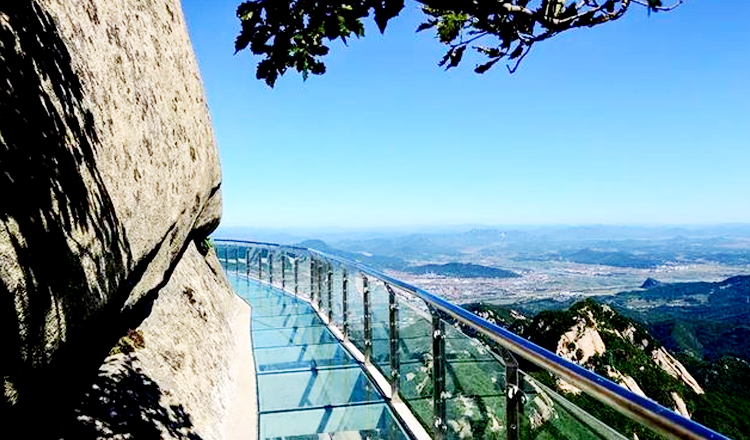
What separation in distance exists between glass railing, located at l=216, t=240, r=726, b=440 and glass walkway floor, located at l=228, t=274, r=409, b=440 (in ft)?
0.55

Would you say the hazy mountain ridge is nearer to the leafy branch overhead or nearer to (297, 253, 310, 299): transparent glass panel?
(297, 253, 310, 299): transparent glass panel

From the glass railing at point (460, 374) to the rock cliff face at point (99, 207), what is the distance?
1.57m

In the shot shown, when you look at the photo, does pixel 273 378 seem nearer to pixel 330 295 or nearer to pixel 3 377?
pixel 330 295

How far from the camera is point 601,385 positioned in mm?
1934

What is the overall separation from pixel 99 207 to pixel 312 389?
3.50 meters

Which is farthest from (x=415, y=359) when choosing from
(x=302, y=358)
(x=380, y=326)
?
(x=302, y=358)

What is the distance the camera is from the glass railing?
1.94 metres

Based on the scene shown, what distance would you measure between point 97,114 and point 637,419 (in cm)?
303

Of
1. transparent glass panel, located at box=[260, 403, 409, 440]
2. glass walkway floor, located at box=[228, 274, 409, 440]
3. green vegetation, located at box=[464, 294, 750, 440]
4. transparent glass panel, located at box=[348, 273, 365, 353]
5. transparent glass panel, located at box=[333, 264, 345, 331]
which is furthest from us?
green vegetation, located at box=[464, 294, 750, 440]

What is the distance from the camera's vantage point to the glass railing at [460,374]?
1.94m

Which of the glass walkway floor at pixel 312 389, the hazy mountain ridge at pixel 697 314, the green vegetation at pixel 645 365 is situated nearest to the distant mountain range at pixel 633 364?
the green vegetation at pixel 645 365

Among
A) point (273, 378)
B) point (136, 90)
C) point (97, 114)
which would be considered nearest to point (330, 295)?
point (273, 378)

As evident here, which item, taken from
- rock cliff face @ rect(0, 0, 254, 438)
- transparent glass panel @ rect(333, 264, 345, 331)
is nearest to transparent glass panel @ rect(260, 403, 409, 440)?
rock cliff face @ rect(0, 0, 254, 438)

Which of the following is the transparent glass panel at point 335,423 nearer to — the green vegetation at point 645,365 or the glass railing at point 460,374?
the glass railing at point 460,374
